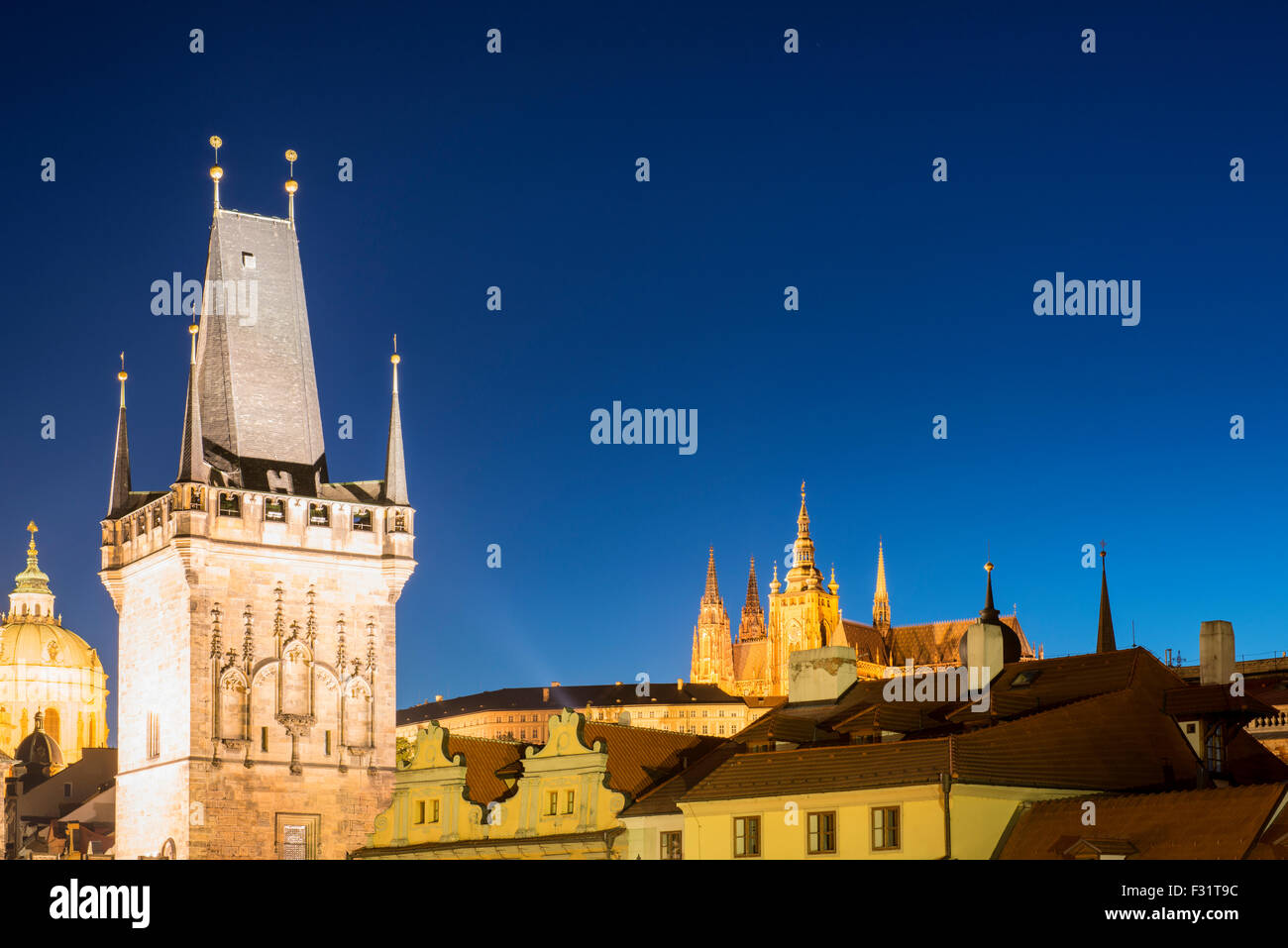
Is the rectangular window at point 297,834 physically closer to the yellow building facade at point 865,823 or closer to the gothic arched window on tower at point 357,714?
the gothic arched window on tower at point 357,714

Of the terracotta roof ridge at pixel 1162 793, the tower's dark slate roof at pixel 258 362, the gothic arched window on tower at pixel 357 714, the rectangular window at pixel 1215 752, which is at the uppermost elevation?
the tower's dark slate roof at pixel 258 362

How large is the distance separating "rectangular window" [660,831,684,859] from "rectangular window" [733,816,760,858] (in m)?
4.13

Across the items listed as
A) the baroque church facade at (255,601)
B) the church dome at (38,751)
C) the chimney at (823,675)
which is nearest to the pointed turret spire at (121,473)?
the baroque church facade at (255,601)

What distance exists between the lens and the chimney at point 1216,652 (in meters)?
57.3

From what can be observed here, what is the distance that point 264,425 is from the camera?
3209 inches

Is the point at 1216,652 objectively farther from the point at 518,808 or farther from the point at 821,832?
the point at 518,808

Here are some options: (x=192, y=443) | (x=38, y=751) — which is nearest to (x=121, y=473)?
(x=192, y=443)

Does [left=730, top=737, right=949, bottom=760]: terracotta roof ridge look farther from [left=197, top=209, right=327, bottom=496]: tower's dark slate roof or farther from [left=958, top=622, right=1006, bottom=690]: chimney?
[left=197, top=209, right=327, bottom=496]: tower's dark slate roof

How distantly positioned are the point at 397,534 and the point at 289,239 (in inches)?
529

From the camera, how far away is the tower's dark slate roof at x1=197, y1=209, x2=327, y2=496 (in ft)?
265

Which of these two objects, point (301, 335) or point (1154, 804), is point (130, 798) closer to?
point (301, 335)

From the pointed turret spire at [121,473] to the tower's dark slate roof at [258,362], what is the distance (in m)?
4.71
